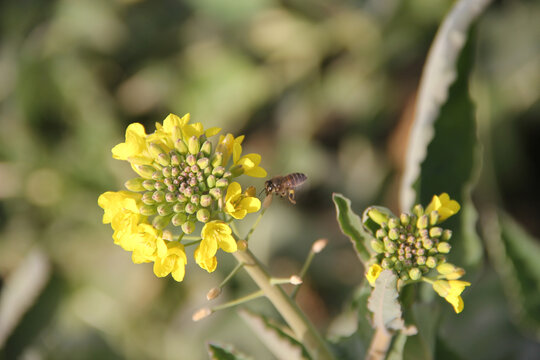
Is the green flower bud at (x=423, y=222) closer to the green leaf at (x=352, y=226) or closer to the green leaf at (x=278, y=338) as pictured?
the green leaf at (x=352, y=226)

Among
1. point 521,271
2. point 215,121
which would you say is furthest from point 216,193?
point 215,121

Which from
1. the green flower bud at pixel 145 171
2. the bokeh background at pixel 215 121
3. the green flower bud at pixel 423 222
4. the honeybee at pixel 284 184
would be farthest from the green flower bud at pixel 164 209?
the bokeh background at pixel 215 121

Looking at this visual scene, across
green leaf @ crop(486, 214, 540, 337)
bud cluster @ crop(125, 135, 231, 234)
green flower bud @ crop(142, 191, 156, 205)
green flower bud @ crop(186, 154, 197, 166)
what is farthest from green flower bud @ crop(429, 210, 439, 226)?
green leaf @ crop(486, 214, 540, 337)

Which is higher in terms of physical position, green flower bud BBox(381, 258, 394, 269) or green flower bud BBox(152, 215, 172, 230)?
green flower bud BBox(152, 215, 172, 230)

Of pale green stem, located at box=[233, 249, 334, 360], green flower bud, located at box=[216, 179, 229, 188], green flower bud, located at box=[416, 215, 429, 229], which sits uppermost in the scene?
green flower bud, located at box=[216, 179, 229, 188]

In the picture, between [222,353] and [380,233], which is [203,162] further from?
[222,353]

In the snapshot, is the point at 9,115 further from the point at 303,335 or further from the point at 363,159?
the point at 303,335

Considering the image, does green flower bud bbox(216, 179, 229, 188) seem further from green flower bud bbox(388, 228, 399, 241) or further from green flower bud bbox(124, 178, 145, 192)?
green flower bud bbox(388, 228, 399, 241)

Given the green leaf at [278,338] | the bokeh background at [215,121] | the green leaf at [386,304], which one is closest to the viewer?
the green leaf at [386,304]
